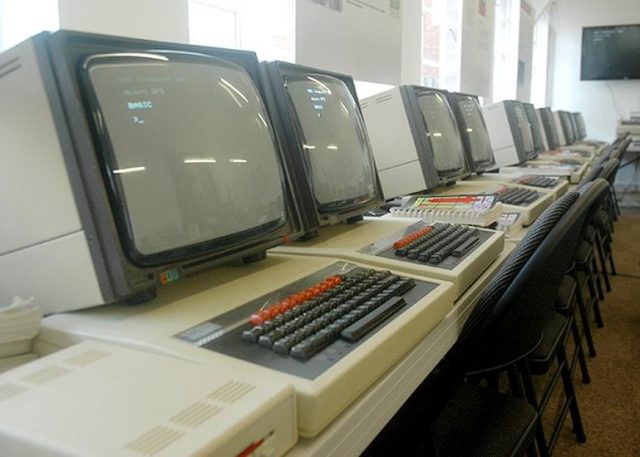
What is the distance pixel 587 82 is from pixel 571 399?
773 cm

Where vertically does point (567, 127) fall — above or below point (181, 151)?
below

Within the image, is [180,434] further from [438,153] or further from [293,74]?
[438,153]

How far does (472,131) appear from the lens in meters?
2.76

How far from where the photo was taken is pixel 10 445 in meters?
0.45

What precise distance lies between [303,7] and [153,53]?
1.40 m

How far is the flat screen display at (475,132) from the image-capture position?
2.68 meters

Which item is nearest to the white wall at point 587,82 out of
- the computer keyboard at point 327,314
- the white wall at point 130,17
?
the white wall at point 130,17

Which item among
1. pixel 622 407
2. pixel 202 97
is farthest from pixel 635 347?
pixel 202 97

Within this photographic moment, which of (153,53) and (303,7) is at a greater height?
(303,7)

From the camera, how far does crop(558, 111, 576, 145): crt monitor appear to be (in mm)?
6496

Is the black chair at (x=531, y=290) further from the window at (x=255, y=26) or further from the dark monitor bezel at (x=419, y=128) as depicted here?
the window at (x=255, y=26)

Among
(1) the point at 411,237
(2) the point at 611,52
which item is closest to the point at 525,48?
(2) the point at 611,52

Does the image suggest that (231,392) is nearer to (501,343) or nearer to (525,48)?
(501,343)

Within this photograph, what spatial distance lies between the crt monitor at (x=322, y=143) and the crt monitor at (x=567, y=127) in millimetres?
5757
